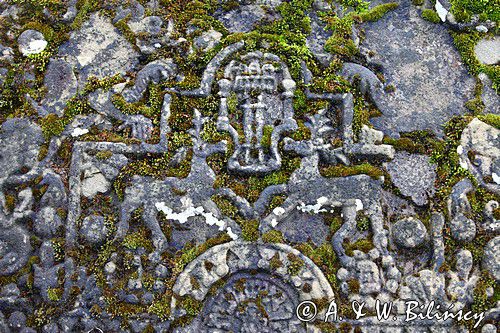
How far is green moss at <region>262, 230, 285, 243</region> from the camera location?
5.64 meters

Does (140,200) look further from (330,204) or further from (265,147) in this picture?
(330,204)

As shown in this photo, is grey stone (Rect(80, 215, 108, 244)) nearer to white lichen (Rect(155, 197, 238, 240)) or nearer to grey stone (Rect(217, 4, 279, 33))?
white lichen (Rect(155, 197, 238, 240))

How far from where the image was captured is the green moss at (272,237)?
564cm

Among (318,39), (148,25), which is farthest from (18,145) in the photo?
(318,39)

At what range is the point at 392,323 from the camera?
5.44 metres

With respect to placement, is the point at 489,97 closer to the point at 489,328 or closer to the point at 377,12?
the point at 377,12

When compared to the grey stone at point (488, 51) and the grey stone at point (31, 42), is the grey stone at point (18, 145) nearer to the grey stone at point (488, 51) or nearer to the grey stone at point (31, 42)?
the grey stone at point (31, 42)

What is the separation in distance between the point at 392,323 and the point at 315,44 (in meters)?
3.41

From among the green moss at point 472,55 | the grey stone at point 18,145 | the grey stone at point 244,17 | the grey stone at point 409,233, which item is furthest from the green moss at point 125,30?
the green moss at point 472,55

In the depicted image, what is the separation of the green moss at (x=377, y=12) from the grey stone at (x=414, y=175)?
1983 millimetres

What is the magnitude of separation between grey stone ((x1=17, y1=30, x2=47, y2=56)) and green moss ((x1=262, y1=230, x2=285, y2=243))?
11.6 ft

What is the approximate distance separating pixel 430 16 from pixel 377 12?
675mm

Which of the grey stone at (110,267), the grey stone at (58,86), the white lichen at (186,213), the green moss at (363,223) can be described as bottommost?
the grey stone at (110,267)

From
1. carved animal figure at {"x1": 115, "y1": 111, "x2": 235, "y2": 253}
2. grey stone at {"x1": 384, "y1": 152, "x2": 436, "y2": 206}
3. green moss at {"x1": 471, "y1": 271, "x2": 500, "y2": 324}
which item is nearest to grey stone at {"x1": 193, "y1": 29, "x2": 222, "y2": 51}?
carved animal figure at {"x1": 115, "y1": 111, "x2": 235, "y2": 253}
